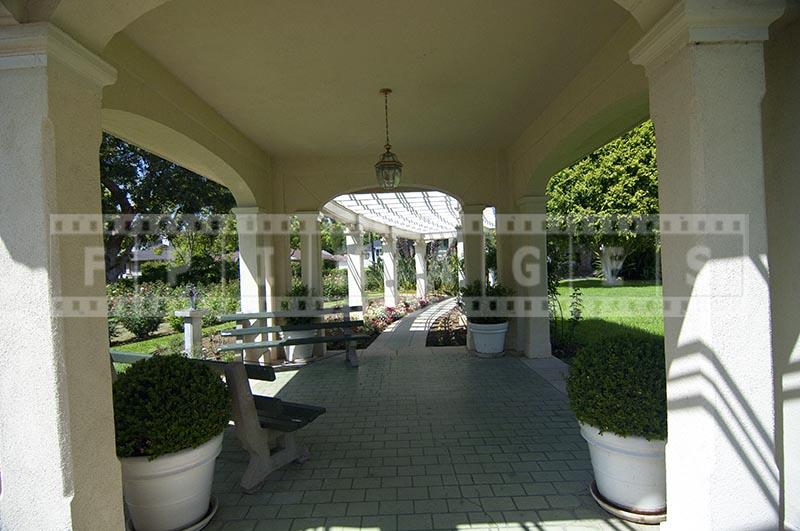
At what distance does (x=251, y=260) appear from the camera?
269 inches

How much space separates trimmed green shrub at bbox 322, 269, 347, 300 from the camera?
16.4 m

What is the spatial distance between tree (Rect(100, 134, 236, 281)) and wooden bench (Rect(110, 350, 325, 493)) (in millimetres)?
10105

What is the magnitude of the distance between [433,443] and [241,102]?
13.3 feet

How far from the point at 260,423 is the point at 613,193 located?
17.2 meters

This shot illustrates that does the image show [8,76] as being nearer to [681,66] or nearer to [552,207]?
[681,66]

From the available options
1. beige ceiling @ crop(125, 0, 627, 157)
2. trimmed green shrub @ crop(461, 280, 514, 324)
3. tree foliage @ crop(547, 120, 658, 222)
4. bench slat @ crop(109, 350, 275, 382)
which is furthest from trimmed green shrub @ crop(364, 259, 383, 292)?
bench slat @ crop(109, 350, 275, 382)

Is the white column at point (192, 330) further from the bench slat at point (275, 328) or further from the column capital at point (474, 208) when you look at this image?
the column capital at point (474, 208)

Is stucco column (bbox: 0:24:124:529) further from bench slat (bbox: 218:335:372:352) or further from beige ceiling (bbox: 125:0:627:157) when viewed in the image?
bench slat (bbox: 218:335:372:352)

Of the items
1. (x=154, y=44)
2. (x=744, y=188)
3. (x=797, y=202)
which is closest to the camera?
(x=744, y=188)

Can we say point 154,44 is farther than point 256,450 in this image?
Yes

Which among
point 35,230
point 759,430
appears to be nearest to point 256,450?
point 35,230

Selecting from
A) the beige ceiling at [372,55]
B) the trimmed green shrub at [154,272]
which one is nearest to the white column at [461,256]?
the beige ceiling at [372,55]

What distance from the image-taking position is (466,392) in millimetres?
5246

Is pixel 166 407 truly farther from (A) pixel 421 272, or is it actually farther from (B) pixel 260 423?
(A) pixel 421 272
